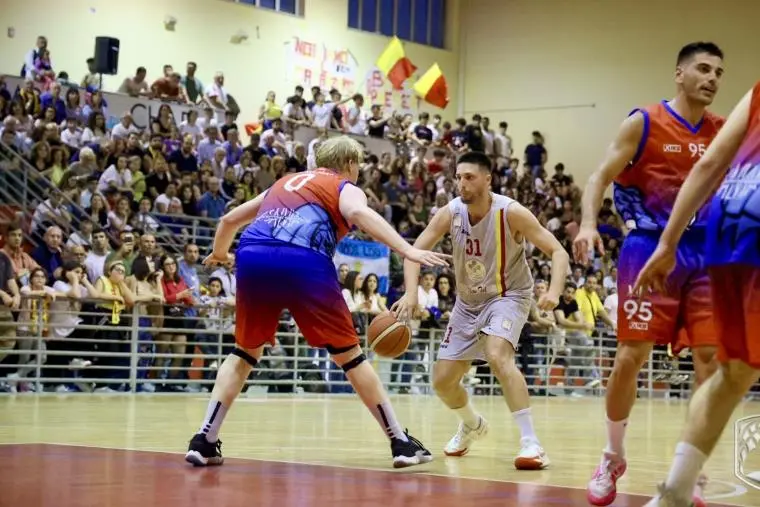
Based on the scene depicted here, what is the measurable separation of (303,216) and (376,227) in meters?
0.54

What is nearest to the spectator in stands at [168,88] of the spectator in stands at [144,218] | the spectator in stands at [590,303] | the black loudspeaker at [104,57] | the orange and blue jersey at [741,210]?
the black loudspeaker at [104,57]

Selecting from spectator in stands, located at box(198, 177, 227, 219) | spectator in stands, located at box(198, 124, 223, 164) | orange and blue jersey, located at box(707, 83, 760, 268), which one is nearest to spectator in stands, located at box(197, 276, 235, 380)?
spectator in stands, located at box(198, 177, 227, 219)

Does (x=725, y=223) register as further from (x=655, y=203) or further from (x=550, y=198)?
(x=550, y=198)

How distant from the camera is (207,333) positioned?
1672 cm

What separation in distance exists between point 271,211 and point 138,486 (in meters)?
1.95

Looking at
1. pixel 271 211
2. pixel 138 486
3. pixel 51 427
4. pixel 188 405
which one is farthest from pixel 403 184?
pixel 138 486

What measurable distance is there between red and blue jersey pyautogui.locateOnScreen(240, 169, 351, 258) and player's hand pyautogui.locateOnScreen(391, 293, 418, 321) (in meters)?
0.75

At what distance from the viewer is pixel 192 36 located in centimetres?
2873

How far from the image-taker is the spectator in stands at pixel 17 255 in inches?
575

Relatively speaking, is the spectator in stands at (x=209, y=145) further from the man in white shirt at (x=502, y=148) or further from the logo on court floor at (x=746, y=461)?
the logo on court floor at (x=746, y=461)

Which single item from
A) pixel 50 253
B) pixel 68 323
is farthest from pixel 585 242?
pixel 50 253

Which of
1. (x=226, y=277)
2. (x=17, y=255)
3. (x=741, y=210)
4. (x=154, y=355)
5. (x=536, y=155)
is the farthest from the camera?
(x=536, y=155)

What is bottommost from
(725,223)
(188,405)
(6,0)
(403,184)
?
(188,405)

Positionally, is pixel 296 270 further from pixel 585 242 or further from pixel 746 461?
pixel 746 461
